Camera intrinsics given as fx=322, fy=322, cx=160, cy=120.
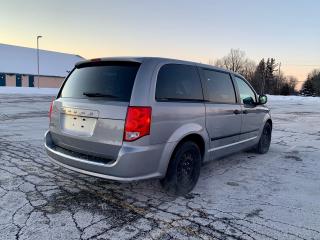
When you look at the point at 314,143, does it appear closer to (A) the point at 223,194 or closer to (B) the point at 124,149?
(A) the point at 223,194

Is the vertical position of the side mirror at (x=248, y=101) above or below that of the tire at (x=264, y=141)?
above

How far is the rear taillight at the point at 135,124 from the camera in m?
3.72

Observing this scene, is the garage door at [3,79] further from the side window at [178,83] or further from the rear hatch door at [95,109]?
the side window at [178,83]

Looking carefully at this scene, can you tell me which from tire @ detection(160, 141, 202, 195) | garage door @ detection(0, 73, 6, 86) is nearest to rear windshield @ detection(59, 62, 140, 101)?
tire @ detection(160, 141, 202, 195)

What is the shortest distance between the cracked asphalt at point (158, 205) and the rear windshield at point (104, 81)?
4.48ft

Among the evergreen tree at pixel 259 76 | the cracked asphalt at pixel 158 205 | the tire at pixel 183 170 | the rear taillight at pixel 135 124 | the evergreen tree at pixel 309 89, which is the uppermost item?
the evergreen tree at pixel 259 76

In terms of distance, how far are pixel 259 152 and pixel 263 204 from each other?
3.14 m

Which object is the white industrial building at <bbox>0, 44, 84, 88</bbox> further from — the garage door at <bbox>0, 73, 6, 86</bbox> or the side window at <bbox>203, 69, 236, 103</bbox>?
the side window at <bbox>203, 69, 236, 103</bbox>

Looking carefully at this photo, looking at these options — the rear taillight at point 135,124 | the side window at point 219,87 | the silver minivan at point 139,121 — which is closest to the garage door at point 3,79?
the silver minivan at point 139,121

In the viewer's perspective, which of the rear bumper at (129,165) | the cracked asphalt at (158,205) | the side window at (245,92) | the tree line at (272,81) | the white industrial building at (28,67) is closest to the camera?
the cracked asphalt at (158,205)

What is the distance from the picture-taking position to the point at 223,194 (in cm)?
465

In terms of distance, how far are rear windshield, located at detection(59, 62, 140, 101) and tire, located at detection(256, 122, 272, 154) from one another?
4.23 m

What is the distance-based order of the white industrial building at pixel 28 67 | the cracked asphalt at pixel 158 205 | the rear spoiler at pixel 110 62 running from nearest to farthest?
the cracked asphalt at pixel 158 205, the rear spoiler at pixel 110 62, the white industrial building at pixel 28 67

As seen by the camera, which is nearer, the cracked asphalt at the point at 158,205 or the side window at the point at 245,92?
the cracked asphalt at the point at 158,205
